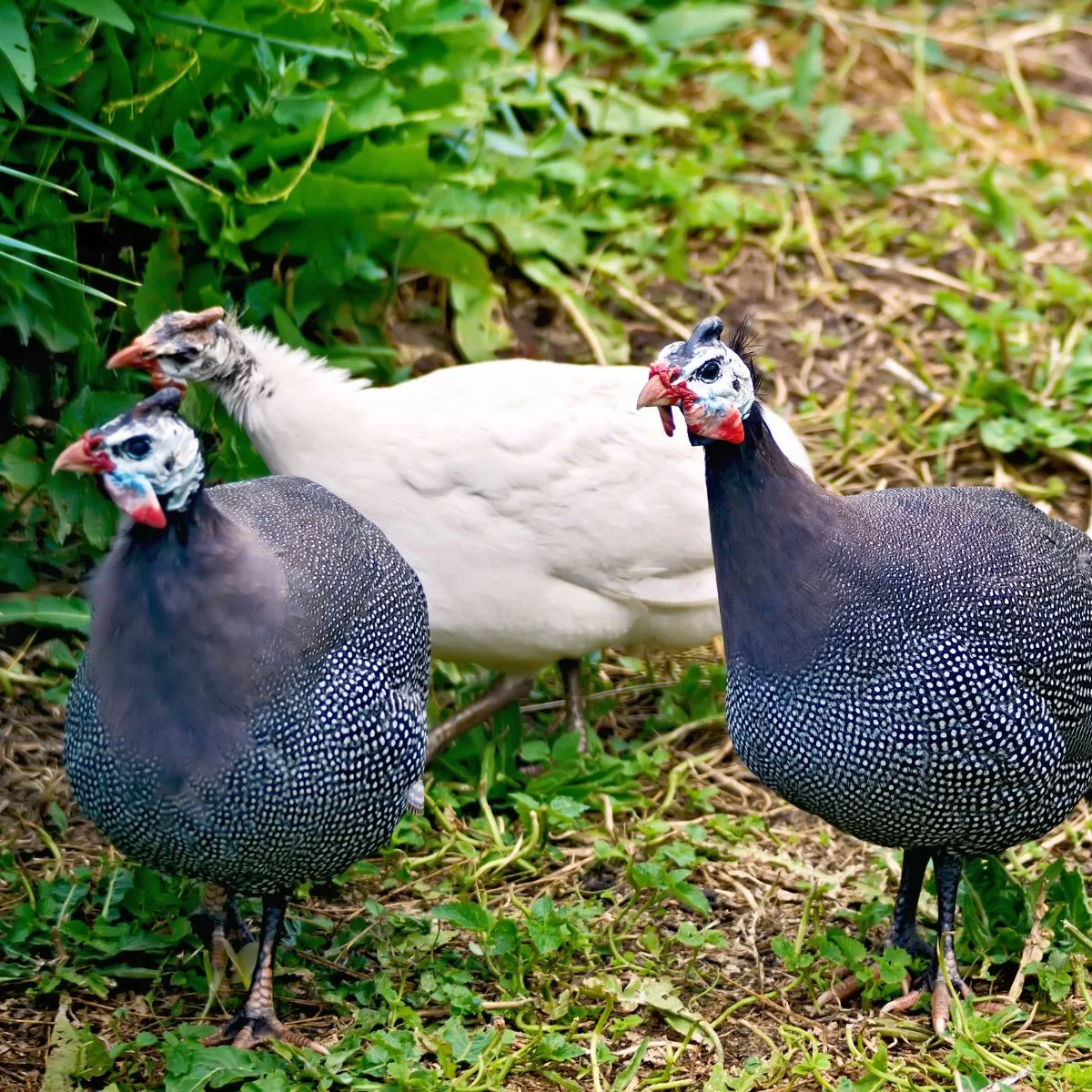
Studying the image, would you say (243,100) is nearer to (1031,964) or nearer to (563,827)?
(563,827)

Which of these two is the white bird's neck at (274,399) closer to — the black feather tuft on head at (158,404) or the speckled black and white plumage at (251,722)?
the speckled black and white plumage at (251,722)

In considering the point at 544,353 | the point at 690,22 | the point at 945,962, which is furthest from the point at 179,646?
the point at 690,22

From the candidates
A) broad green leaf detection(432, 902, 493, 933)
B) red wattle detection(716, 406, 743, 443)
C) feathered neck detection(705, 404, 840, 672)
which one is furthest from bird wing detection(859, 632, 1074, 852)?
broad green leaf detection(432, 902, 493, 933)

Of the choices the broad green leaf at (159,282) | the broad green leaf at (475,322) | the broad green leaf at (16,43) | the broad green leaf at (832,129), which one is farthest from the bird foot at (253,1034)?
the broad green leaf at (832,129)

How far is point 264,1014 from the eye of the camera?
3059mm

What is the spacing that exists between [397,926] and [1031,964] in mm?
1261

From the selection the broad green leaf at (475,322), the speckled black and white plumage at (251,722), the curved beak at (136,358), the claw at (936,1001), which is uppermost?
the curved beak at (136,358)

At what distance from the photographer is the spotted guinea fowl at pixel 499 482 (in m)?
3.65

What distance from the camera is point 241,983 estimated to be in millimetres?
3270

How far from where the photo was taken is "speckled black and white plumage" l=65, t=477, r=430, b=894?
2.76m

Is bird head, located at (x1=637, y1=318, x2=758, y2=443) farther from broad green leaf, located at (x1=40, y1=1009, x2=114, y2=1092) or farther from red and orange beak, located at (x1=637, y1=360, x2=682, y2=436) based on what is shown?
broad green leaf, located at (x1=40, y1=1009, x2=114, y2=1092)

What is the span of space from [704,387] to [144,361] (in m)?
1.25

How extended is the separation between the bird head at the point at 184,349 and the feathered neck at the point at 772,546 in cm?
121

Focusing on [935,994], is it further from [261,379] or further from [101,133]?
[101,133]
